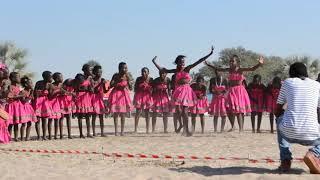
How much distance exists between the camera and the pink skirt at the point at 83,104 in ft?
46.8

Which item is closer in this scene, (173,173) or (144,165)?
(173,173)

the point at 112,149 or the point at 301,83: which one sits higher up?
the point at 301,83

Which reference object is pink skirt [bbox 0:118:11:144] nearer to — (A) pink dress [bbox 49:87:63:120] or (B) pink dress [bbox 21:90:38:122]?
(B) pink dress [bbox 21:90:38:122]

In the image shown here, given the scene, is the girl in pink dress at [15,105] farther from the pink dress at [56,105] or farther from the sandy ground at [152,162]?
the pink dress at [56,105]

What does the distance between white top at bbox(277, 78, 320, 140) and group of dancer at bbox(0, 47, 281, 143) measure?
6.42m

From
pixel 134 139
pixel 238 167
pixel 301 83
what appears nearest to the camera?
pixel 301 83

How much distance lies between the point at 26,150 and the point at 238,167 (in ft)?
15.9

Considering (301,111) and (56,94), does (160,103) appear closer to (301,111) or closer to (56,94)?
(56,94)

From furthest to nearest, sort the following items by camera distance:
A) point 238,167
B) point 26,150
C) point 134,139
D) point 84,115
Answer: point 84,115
point 134,139
point 26,150
point 238,167

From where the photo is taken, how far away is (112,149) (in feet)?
37.3

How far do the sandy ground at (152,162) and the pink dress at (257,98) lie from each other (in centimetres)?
235

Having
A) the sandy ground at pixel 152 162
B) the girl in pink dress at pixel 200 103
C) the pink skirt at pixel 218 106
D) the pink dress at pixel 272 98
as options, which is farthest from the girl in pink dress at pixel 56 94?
the pink dress at pixel 272 98

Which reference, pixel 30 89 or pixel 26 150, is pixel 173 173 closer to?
pixel 26 150

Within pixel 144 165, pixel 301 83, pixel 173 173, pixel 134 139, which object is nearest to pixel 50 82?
pixel 134 139
